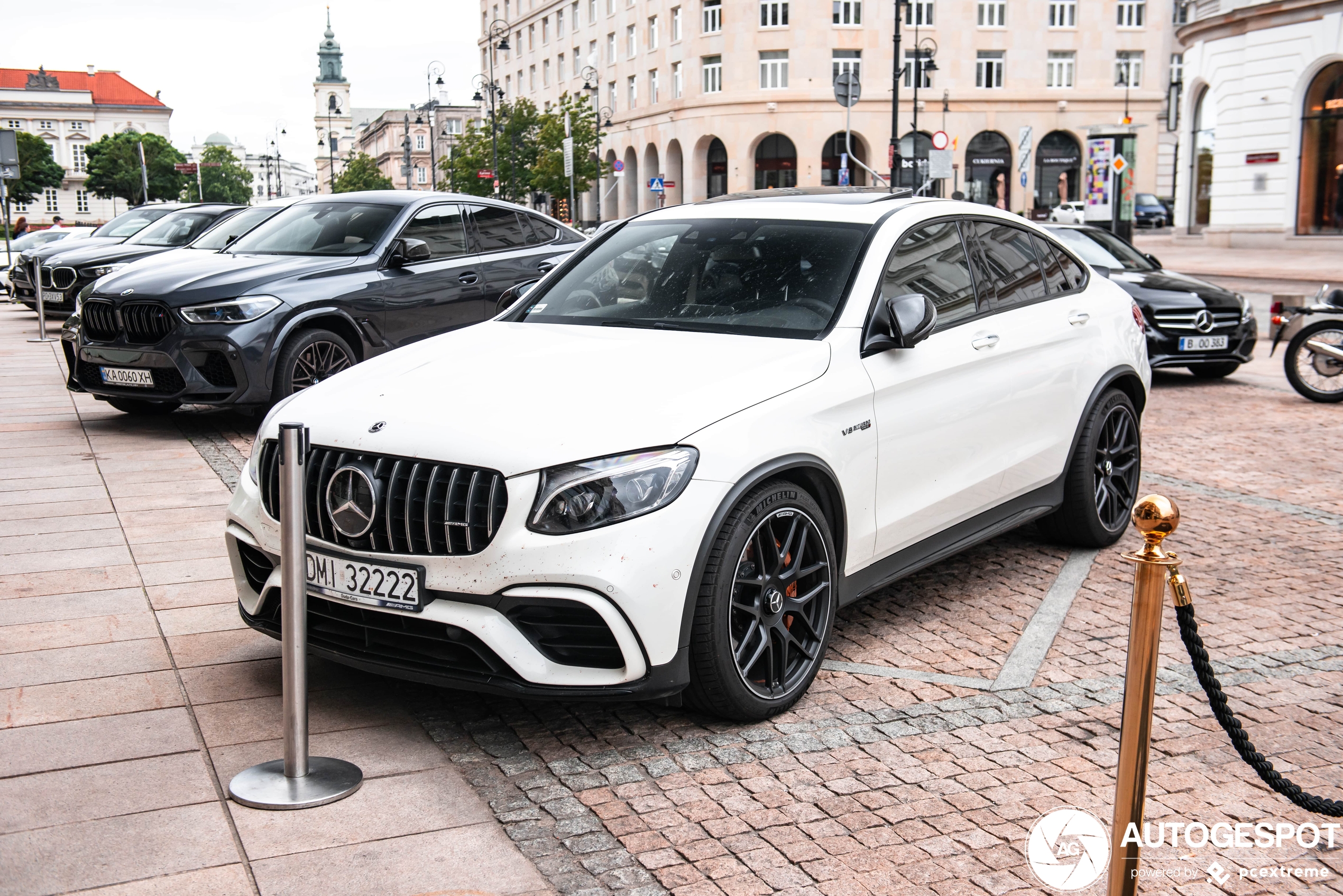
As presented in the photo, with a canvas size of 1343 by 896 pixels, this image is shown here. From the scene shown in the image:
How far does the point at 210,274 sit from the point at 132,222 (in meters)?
14.7

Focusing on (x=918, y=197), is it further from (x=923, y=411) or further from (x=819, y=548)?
(x=819, y=548)

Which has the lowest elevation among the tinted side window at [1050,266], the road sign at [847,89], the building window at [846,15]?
the tinted side window at [1050,266]

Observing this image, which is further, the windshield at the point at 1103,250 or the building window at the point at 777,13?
→ the building window at the point at 777,13

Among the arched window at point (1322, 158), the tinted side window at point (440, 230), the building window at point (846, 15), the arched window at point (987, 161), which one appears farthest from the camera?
the arched window at point (987, 161)

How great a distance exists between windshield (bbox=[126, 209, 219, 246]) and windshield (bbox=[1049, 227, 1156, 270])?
12.0 metres

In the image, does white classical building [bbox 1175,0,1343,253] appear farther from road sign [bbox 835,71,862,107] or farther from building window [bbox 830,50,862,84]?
building window [bbox 830,50,862,84]

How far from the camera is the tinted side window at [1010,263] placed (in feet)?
18.6

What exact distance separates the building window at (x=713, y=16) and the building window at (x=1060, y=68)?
16640mm

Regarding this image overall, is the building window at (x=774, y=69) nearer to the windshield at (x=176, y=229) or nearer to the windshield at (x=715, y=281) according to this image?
the windshield at (x=176, y=229)

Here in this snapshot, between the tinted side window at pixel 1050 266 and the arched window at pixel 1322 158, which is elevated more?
the arched window at pixel 1322 158

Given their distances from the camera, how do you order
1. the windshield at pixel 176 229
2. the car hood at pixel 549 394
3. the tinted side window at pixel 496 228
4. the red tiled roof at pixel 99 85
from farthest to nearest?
the red tiled roof at pixel 99 85 < the windshield at pixel 176 229 < the tinted side window at pixel 496 228 < the car hood at pixel 549 394

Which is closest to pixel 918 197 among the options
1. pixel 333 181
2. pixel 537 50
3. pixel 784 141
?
pixel 784 141

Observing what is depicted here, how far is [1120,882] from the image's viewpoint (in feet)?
9.19

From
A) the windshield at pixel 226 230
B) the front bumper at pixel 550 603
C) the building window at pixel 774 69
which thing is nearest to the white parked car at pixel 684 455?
the front bumper at pixel 550 603
